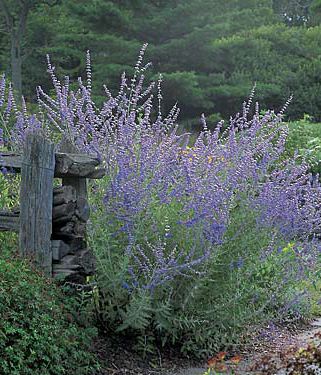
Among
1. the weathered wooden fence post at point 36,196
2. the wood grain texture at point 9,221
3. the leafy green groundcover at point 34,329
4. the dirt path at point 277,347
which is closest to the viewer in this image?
the leafy green groundcover at point 34,329

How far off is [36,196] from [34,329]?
2.98 feet

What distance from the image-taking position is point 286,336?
557 cm

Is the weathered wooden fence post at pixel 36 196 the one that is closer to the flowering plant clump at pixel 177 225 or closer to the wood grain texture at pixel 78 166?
the wood grain texture at pixel 78 166

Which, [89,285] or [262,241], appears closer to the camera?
[89,285]

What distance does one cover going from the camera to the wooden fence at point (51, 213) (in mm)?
4211

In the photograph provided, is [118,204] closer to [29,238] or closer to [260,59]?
[29,238]

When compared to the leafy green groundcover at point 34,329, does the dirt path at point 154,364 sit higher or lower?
lower

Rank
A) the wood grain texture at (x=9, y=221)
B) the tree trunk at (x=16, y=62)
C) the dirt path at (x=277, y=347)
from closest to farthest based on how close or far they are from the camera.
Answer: the wood grain texture at (x=9, y=221) < the dirt path at (x=277, y=347) < the tree trunk at (x=16, y=62)

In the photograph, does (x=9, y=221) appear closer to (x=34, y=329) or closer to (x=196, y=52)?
(x=34, y=329)

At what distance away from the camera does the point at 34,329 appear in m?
3.59

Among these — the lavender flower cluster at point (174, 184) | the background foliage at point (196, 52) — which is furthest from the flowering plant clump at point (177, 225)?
the background foliage at point (196, 52)

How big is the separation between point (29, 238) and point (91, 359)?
2.56ft

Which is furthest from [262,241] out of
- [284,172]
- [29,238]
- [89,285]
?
[29,238]

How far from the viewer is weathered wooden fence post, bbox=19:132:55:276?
4203mm
